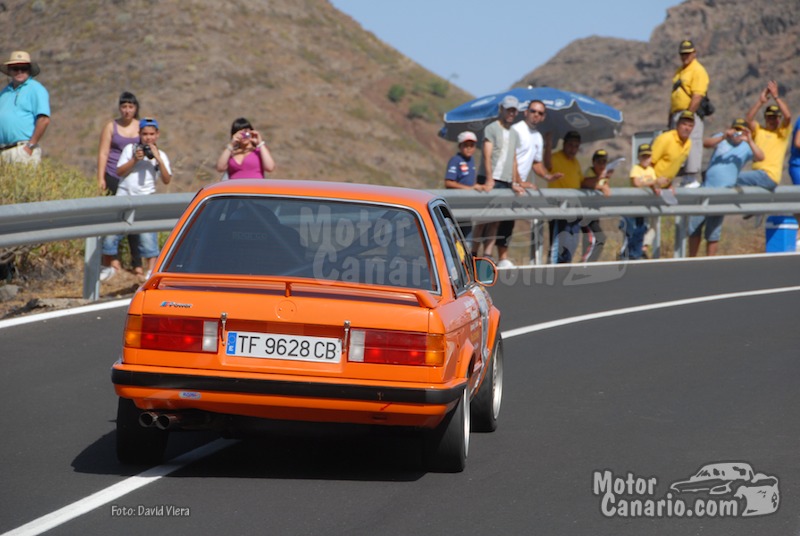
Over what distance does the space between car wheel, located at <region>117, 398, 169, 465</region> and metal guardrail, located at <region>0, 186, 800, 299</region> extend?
496cm

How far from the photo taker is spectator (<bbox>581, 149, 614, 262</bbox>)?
18.4m

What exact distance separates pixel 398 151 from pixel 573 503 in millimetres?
76778

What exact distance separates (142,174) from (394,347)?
8339 millimetres

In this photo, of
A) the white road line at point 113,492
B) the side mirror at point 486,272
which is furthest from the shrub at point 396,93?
the white road line at point 113,492

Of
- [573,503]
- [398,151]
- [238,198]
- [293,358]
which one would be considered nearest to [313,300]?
[293,358]

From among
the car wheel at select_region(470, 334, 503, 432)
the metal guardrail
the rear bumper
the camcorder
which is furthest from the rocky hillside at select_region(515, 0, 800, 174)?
the rear bumper

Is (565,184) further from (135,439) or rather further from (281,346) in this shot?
(281,346)

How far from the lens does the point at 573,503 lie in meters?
6.28

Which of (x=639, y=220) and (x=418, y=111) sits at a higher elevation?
(x=418, y=111)

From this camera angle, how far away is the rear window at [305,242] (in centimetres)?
677

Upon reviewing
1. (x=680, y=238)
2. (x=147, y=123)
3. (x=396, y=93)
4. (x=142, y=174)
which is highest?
(x=396, y=93)

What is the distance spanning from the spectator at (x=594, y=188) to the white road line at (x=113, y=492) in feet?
38.2

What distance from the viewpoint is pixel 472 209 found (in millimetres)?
16797

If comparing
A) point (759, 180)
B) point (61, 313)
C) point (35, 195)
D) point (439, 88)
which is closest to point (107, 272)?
point (35, 195)
